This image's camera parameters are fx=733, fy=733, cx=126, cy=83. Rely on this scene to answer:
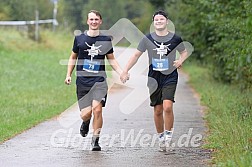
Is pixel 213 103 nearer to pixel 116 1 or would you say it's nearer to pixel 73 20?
pixel 73 20

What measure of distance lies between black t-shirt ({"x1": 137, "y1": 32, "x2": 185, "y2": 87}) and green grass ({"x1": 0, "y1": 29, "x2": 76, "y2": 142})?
2.81m

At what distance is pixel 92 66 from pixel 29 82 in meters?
14.3

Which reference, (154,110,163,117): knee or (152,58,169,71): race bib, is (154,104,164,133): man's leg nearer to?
(154,110,163,117): knee

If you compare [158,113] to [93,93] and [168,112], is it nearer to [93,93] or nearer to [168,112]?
[168,112]

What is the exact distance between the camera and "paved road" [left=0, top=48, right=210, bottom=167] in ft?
32.0

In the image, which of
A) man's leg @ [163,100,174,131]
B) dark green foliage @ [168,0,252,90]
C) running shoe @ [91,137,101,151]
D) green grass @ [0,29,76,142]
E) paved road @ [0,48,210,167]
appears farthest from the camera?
green grass @ [0,29,76,142]

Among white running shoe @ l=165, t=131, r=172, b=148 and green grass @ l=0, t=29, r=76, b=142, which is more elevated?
white running shoe @ l=165, t=131, r=172, b=148

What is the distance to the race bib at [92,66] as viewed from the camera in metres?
10.8

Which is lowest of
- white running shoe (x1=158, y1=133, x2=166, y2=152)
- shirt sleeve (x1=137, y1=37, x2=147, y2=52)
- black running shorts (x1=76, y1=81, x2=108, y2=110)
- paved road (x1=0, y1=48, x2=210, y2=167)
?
paved road (x1=0, y1=48, x2=210, y2=167)

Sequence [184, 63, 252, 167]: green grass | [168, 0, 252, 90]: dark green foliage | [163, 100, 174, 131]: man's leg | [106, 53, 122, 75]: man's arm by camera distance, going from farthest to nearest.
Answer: [168, 0, 252, 90]: dark green foliage → [106, 53, 122, 75]: man's arm → [163, 100, 174, 131]: man's leg → [184, 63, 252, 167]: green grass

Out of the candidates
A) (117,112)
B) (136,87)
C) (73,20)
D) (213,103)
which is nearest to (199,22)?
(136,87)

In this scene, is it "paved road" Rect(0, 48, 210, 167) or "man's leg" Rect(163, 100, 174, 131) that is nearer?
"paved road" Rect(0, 48, 210, 167)

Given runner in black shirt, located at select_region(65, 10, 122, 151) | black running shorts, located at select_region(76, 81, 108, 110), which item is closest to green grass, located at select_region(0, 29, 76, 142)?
black running shorts, located at select_region(76, 81, 108, 110)

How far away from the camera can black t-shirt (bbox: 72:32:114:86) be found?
35.3 feet
